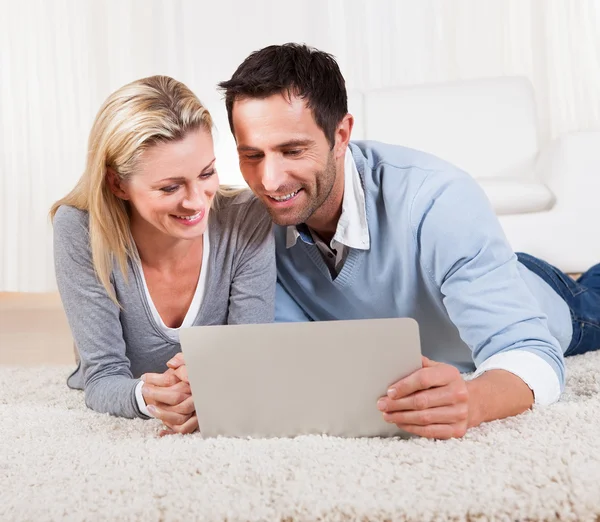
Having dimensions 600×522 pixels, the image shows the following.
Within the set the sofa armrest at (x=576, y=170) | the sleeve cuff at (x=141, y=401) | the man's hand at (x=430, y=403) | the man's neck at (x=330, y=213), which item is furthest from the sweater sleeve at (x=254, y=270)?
the sofa armrest at (x=576, y=170)

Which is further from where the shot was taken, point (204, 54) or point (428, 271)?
point (204, 54)

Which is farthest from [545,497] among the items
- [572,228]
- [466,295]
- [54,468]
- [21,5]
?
[21,5]

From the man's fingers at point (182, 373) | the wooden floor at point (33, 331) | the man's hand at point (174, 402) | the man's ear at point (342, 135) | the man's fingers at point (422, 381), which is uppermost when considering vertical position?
the man's ear at point (342, 135)

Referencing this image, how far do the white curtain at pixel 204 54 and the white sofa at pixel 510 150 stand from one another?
0.81 metres

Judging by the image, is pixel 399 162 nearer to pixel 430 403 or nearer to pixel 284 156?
pixel 284 156

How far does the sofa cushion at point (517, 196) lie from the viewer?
9.18ft

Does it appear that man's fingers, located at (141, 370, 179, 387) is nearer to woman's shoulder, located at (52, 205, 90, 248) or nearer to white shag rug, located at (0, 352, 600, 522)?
white shag rug, located at (0, 352, 600, 522)

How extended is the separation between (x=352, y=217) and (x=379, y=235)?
68mm

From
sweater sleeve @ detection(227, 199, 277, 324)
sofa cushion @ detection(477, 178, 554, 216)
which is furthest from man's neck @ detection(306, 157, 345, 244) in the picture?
sofa cushion @ detection(477, 178, 554, 216)

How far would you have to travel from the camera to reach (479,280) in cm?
138

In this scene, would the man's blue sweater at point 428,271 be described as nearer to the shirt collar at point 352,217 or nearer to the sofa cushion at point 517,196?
the shirt collar at point 352,217

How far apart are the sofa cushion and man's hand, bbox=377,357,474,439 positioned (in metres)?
1.81

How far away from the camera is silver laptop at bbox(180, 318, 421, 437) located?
41.0 inches

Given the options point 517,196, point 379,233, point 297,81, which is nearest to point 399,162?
point 379,233
